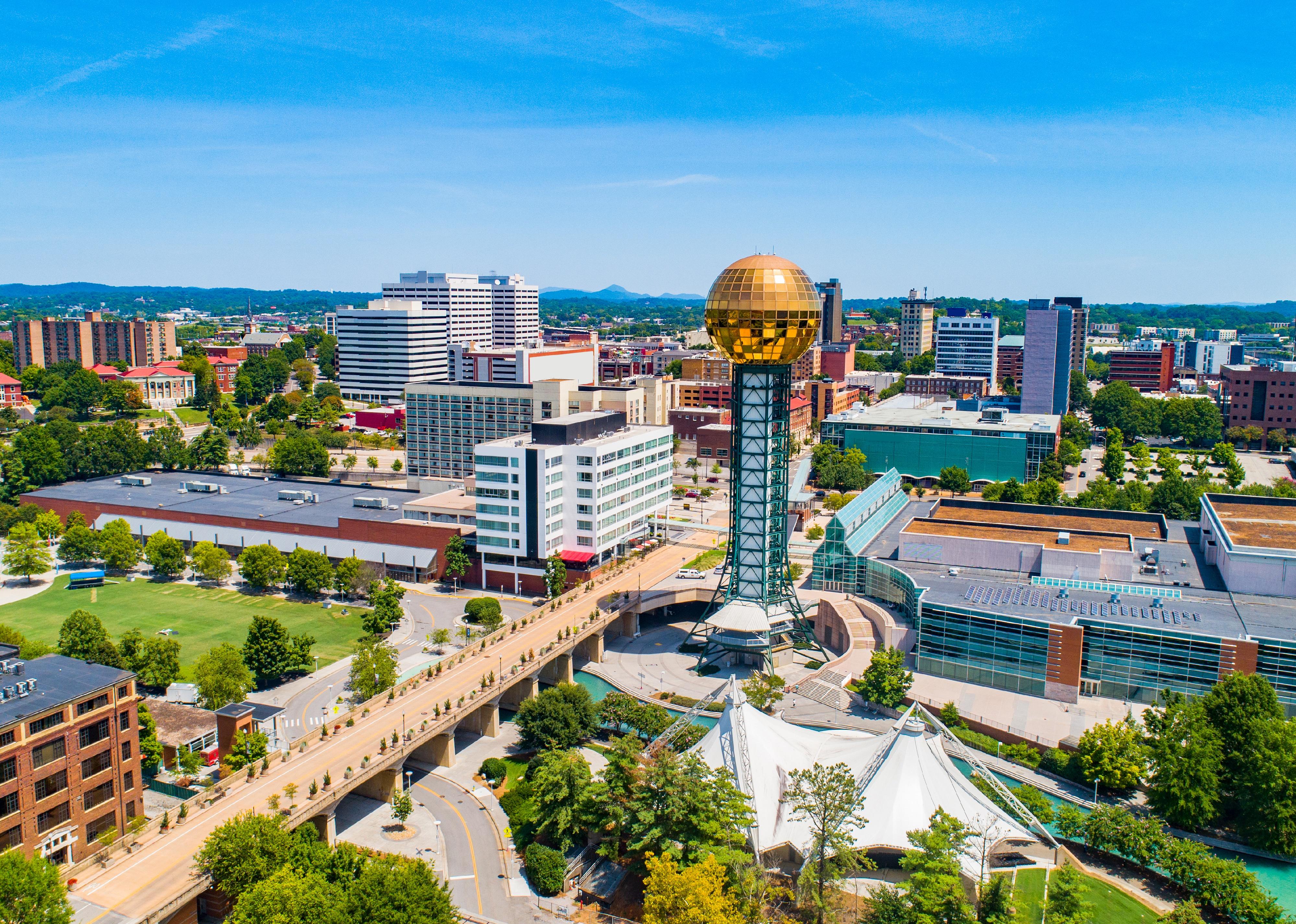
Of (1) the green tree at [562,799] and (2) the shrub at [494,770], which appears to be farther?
(2) the shrub at [494,770]

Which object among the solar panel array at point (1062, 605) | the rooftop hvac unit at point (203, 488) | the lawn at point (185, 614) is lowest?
the lawn at point (185, 614)

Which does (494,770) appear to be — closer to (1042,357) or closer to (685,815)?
(685,815)

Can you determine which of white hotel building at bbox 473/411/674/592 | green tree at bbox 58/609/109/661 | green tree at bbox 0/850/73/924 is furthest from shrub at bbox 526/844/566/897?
white hotel building at bbox 473/411/674/592

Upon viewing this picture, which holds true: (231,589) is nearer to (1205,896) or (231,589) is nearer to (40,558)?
(40,558)

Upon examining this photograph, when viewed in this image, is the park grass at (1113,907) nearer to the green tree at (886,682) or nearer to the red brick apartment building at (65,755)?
the green tree at (886,682)

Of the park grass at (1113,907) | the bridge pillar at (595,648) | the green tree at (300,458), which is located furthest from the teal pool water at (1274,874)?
the green tree at (300,458)

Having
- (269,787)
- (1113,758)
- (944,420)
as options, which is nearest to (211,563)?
(269,787)

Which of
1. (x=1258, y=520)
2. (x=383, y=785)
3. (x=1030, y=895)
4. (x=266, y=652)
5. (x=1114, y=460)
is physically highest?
(x=1258, y=520)

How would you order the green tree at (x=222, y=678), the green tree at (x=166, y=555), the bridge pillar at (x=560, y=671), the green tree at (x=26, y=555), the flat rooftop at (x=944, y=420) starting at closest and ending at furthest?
the green tree at (x=222, y=678) → the bridge pillar at (x=560, y=671) → the green tree at (x=26, y=555) → the green tree at (x=166, y=555) → the flat rooftop at (x=944, y=420)
